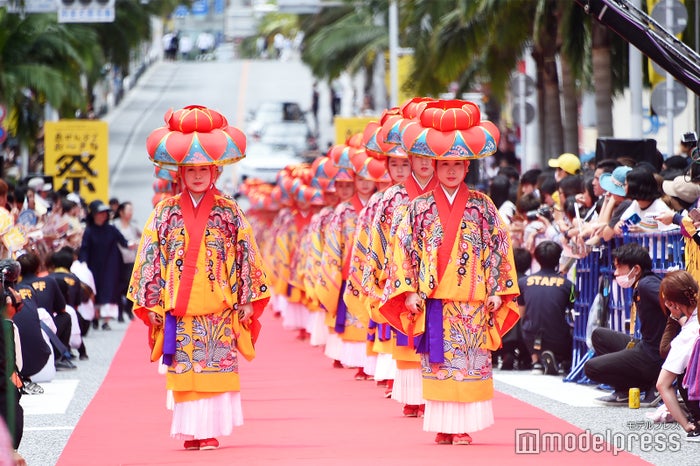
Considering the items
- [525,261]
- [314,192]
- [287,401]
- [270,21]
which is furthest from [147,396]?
[270,21]

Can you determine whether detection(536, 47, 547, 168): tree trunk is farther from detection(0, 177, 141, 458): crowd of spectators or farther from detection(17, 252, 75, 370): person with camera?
detection(17, 252, 75, 370): person with camera

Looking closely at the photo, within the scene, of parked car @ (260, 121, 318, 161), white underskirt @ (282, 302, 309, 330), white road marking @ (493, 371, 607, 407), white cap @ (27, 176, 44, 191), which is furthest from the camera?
parked car @ (260, 121, 318, 161)

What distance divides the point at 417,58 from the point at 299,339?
923cm

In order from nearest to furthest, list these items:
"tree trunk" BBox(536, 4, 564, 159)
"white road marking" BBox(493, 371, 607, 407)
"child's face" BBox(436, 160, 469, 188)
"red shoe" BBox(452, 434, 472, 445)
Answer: "red shoe" BBox(452, 434, 472, 445)
"child's face" BBox(436, 160, 469, 188)
"white road marking" BBox(493, 371, 607, 407)
"tree trunk" BBox(536, 4, 564, 159)

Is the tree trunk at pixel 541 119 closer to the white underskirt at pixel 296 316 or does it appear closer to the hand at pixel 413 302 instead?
the white underskirt at pixel 296 316

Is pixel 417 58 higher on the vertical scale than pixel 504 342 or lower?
higher

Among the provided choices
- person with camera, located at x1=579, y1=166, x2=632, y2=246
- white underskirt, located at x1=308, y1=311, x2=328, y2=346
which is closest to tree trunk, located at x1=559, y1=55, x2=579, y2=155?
white underskirt, located at x1=308, y1=311, x2=328, y2=346

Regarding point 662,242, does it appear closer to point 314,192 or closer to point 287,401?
point 287,401

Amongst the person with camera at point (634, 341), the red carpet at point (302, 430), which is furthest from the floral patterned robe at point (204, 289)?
the person with camera at point (634, 341)

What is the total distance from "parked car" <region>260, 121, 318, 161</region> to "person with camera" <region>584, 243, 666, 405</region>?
3337 centimetres

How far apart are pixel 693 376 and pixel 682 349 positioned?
13.0 inches

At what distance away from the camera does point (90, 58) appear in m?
32.4

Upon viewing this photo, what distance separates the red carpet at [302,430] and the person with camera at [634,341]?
24.5 inches

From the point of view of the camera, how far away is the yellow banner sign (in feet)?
96.4
